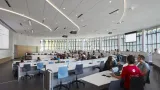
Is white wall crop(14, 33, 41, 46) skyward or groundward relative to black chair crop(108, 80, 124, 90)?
skyward

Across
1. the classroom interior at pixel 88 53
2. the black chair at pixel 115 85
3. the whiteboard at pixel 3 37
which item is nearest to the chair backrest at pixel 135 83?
the classroom interior at pixel 88 53

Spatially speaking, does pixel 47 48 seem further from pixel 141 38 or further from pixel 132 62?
pixel 132 62

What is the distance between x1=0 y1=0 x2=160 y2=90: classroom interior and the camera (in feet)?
13.7

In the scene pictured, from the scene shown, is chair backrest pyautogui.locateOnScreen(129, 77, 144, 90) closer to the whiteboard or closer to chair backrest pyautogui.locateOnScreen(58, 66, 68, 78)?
chair backrest pyautogui.locateOnScreen(58, 66, 68, 78)

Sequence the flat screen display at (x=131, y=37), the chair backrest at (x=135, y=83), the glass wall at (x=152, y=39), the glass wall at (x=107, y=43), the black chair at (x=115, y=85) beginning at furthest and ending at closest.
A: 1. the flat screen display at (x=131, y=37)
2. the glass wall at (x=107, y=43)
3. the glass wall at (x=152, y=39)
4. the chair backrest at (x=135, y=83)
5. the black chair at (x=115, y=85)

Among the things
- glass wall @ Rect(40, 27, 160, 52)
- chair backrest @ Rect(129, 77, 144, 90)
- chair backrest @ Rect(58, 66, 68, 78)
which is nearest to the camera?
chair backrest @ Rect(129, 77, 144, 90)

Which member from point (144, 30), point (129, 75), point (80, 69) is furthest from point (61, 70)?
point (144, 30)

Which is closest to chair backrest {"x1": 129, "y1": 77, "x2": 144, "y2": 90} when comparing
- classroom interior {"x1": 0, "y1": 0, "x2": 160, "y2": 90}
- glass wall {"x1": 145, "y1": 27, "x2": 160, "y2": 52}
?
classroom interior {"x1": 0, "y1": 0, "x2": 160, "y2": 90}

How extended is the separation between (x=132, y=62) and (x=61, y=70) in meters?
2.74

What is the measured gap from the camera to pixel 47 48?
3206 centimetres

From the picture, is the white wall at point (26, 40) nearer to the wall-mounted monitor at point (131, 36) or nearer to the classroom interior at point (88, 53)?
the classroom interior at point (88, 53)

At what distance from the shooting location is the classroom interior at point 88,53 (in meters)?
4.18

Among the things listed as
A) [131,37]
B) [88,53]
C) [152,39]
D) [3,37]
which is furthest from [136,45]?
[3,37]

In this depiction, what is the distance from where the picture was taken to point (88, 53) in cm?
1384
